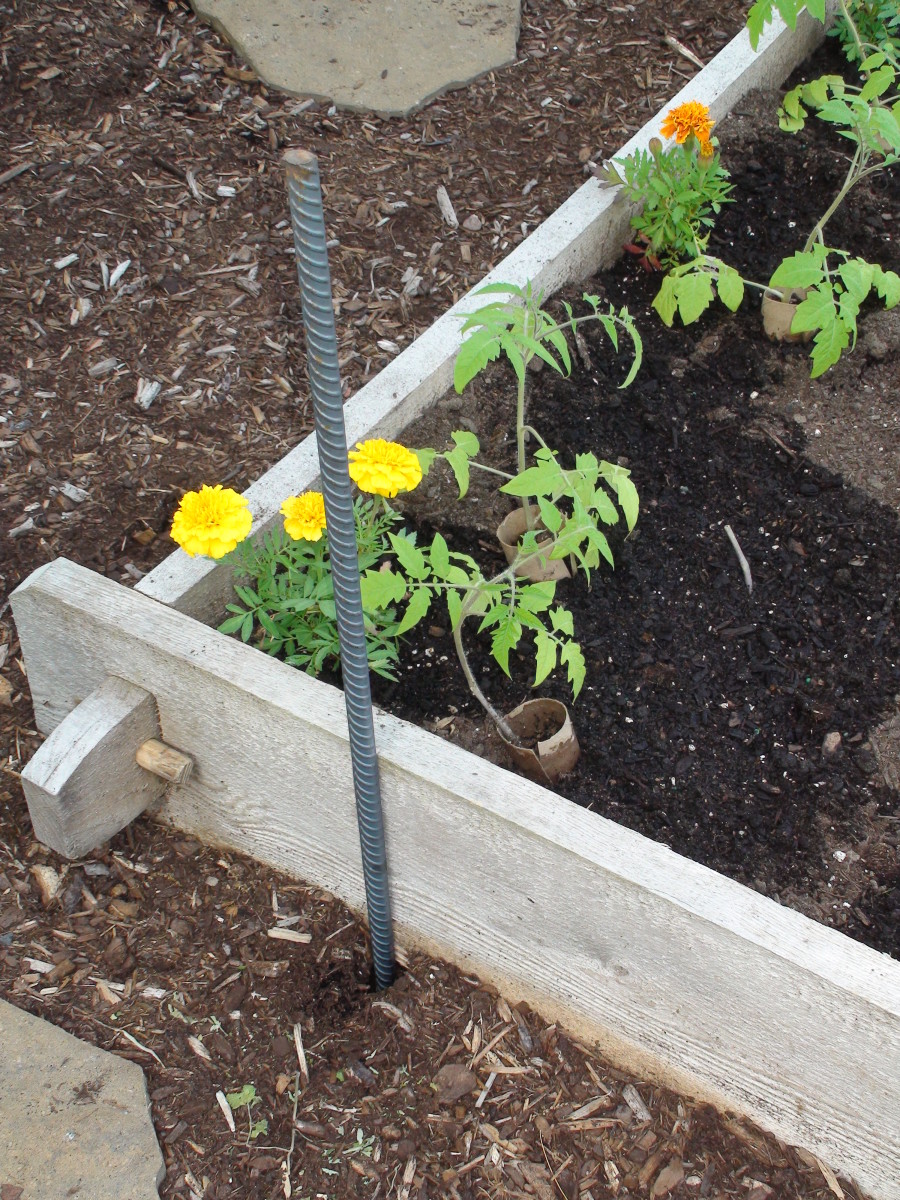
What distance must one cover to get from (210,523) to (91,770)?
533mm

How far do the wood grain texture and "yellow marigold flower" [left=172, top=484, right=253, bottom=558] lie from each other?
353 mm

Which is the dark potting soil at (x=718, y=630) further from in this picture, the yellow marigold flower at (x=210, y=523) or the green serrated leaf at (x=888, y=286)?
the yellow marigold flower at (x=210, y=523)

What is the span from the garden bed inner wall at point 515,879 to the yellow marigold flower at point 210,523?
0.56ft

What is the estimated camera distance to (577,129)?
3873 millimetres

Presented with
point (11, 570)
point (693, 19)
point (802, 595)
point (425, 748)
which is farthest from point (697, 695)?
point (693, 19)

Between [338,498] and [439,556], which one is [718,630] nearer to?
[439,556]

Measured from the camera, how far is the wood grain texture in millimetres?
2080

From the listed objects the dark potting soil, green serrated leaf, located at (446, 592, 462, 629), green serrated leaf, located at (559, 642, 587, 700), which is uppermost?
green serrated leaf, located at (446, 592, 462, 629)

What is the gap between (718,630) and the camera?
8.14 feet

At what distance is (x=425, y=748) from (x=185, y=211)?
7.53 ft

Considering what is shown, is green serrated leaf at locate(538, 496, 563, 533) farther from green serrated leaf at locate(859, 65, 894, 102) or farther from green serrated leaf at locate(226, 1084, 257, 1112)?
green serrated leaf at locate(859, 65, 894, 102)

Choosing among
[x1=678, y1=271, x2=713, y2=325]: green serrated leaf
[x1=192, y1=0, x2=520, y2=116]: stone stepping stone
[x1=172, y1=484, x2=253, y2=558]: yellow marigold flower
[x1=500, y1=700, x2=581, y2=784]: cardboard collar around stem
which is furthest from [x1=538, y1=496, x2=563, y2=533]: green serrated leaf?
[x1=192, y1=0, x2=520, y2=116]: stone stepping stone

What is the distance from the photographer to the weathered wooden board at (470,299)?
7.32 feet

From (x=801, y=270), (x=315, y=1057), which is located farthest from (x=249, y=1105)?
(x=801, y=270)
